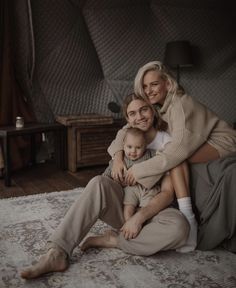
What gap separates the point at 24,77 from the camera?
3914 millimetres

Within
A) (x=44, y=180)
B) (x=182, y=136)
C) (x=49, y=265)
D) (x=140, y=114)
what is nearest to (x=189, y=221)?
(x=182, y=136)

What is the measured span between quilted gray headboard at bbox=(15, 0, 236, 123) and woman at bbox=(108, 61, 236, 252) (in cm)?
210

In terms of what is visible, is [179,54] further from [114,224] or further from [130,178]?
[114,224]

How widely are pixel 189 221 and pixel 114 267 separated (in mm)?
468

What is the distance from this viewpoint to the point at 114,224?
2.00 meters

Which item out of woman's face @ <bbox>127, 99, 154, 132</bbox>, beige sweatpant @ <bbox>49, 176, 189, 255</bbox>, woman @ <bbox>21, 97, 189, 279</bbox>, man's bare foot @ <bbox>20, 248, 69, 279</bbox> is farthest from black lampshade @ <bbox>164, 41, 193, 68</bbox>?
man's bare foot @ <bbox>20, 248, 69, 279</bbox>

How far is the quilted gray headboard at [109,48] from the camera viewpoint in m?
3.94

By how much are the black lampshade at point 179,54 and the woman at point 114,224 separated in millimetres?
2735

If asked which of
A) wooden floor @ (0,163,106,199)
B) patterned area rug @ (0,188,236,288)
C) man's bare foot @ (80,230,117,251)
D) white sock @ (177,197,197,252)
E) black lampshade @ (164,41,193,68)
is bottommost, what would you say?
patterned area rug @ (0,188,236,288)

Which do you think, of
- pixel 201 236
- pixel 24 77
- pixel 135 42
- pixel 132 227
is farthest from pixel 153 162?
pixel 135 42

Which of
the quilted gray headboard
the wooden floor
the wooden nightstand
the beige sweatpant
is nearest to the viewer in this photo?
the beige sweatpant

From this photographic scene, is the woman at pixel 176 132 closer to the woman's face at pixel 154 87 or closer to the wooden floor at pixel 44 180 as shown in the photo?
the woman's face at pixel 154 87

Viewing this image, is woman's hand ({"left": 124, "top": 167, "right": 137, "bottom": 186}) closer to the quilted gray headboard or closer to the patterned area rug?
the patterned area rug

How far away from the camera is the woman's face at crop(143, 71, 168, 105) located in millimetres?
2135
